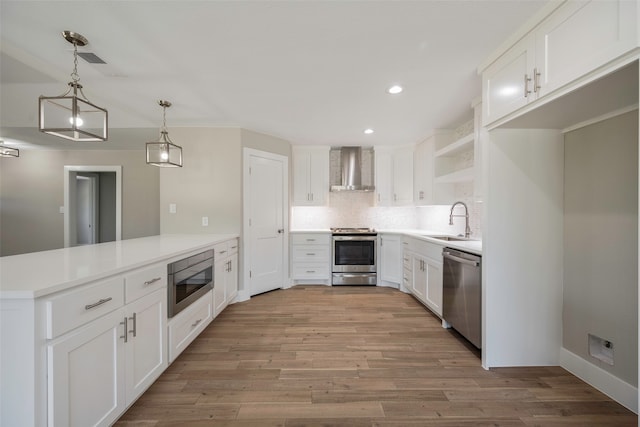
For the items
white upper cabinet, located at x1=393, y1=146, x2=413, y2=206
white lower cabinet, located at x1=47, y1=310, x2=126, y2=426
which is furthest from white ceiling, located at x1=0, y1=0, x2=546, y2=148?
white lower cabinet, located at x1=47, y1=310, x2=126, y2=426

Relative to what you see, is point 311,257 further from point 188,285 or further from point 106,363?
point 106,363

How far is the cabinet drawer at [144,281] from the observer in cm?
144

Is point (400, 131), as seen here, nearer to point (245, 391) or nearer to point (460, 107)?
point (460, 107)

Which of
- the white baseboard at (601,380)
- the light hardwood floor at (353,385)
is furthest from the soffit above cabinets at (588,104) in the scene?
the light hardwood floor at (353,385)

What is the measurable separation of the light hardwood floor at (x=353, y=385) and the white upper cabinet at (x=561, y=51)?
1.88 metres

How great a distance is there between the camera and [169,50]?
1.83 metres

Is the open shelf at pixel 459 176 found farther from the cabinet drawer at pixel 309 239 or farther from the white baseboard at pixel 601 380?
the cabinet drawer at pixel 309 239

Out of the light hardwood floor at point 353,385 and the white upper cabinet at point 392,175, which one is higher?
the white upper cabinet at point 392,175

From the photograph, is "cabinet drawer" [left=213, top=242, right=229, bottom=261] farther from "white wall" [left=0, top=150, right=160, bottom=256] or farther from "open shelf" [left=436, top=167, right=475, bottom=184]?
"open shelf" [left=436, top=167, right=475, bottom=184]

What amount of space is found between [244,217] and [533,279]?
314 cm

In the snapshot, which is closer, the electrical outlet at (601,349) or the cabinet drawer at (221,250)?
the electrical outlet at (601,349)

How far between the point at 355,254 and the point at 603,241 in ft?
9.33

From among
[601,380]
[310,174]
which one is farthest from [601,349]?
[310,174]

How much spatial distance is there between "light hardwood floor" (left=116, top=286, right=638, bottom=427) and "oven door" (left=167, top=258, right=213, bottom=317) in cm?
46
